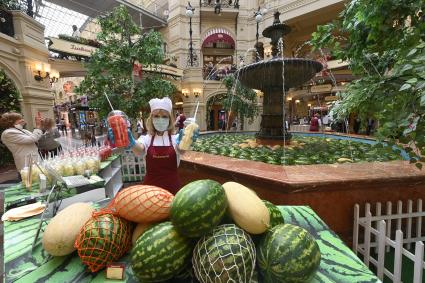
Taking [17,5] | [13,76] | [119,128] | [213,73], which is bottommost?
[119,128]

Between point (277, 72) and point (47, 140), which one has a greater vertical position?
point (277, 72)

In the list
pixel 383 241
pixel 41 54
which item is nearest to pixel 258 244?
pixel 383 241

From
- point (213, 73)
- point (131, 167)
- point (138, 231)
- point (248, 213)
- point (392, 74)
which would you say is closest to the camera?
point (248, 213)

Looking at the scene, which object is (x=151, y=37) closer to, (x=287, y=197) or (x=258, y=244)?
(x=287, y=197)

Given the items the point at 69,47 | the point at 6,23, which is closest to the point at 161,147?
the point at 6,23

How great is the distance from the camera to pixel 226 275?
3.23 feet

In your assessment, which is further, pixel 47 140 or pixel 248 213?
pixel 47 140

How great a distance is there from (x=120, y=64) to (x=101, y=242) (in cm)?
858

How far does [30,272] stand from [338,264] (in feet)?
5.46

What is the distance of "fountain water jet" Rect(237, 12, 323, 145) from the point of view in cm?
527

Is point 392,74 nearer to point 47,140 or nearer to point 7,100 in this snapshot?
point 47,140

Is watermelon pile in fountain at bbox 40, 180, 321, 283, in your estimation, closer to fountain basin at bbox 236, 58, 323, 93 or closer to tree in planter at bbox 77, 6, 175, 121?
fountain basin at bbox 236, 58, 323, 93

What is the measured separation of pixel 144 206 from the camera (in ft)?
4.13

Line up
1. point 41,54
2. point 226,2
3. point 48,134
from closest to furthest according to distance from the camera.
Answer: point 48,134 < point 41,54 < point 226,2
